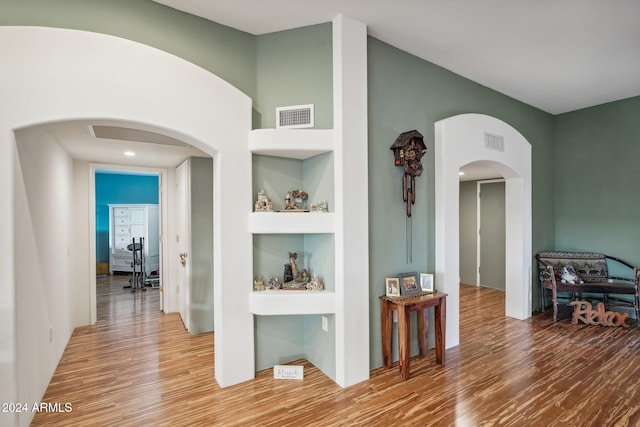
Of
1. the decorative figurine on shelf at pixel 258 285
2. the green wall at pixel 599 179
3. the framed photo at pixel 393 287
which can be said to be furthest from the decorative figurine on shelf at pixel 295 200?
the green wall at pixel 599 179

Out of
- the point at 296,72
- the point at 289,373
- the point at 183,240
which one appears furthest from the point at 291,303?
the point at 183,240

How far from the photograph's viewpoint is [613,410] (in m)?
2.35

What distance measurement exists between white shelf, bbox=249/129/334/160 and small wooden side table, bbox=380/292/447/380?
151 cm

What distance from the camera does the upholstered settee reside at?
13.8 ft

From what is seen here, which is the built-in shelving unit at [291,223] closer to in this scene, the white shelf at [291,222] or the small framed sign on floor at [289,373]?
the white shelf at [291,222]

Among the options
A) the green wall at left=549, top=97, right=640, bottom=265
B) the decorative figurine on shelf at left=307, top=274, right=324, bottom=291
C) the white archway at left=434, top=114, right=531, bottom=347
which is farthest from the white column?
the green wall at left=549, top=97, right=640, bottom=265

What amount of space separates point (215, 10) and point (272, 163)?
1329 mm

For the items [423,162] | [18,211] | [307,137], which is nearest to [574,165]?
[423,162]

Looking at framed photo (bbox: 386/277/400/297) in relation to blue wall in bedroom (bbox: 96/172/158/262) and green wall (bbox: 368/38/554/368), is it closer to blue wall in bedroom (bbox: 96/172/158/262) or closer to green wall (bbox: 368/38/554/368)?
green wall (bbox: 368/38/554/368)

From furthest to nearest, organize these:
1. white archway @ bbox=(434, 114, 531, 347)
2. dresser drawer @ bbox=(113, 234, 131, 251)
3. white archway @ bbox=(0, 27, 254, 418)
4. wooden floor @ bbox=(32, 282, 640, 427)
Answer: dresser drawer @ bbox=(113, 234, 131, 251) → white archway @ bbox=(434, 114, 531, 347) → wooden floor @ bbox=(32, 282, 640, 427) → white archway @ bbox=(0, 27, 254, 418)

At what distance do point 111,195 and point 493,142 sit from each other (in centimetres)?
872

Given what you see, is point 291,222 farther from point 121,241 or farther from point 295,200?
point 121,241

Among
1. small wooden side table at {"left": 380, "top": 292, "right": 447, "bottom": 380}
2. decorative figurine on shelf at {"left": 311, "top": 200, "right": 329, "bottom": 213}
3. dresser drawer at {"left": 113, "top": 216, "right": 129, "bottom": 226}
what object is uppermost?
decorative figurine on shelf at {"left": 311, "top": 200, "right": 329, "bottom": 213}

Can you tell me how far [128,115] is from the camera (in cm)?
224
